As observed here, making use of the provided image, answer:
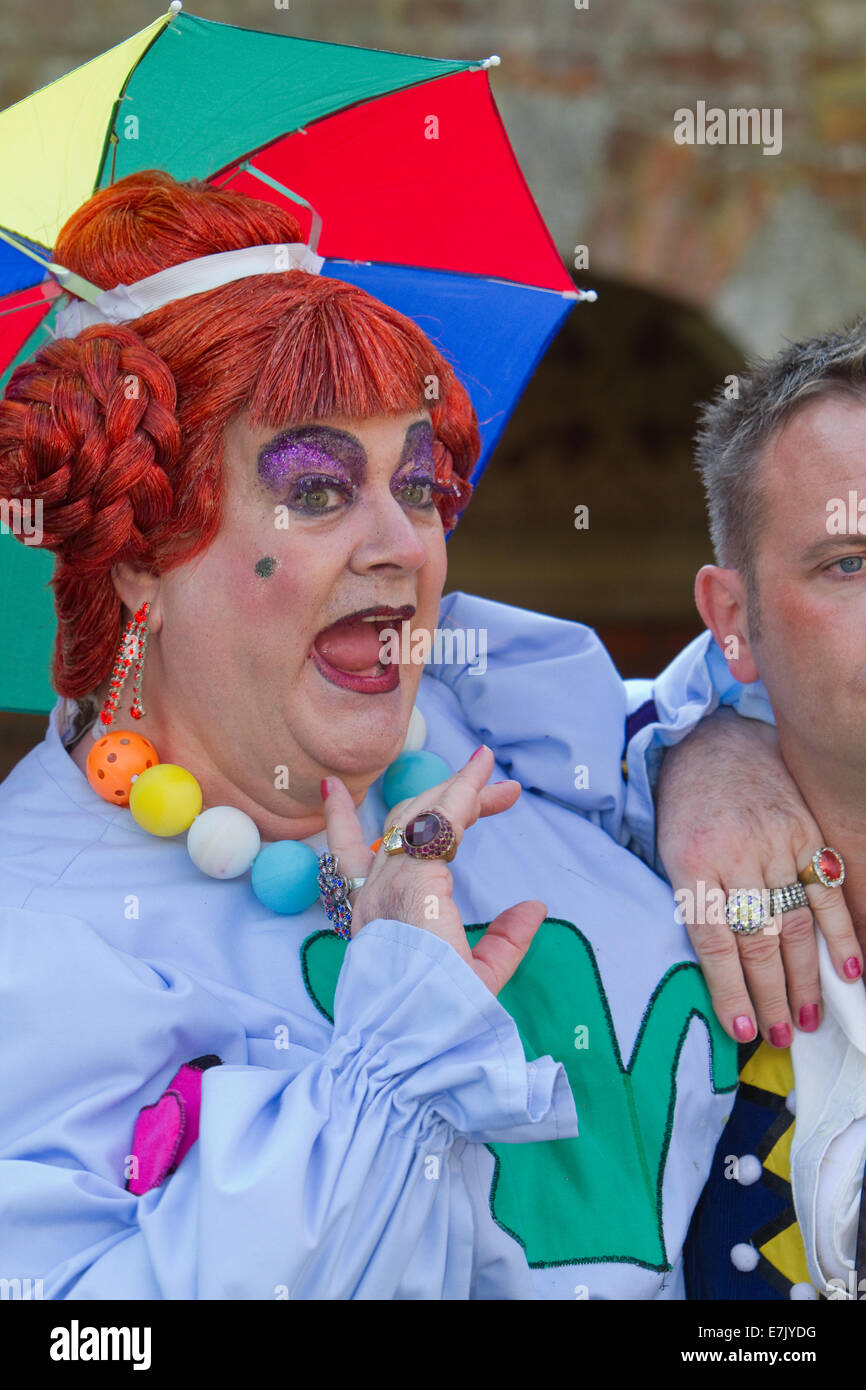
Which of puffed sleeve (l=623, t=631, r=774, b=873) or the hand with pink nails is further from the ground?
puffed sleeve (l=623, t=631, r=774, b=873)

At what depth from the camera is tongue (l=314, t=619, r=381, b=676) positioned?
1.90m

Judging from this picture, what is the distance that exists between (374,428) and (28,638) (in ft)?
2.09

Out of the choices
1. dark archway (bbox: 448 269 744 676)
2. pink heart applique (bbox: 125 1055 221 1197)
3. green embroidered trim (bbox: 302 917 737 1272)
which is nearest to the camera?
pink heart applique (bbox: 125 1055 221 1197)

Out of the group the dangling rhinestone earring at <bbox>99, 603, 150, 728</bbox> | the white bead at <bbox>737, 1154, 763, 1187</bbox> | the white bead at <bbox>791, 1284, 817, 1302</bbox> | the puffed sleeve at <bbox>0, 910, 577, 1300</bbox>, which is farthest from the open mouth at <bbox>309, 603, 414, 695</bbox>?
the white bead at <bbox>791, 1284, 817, 1302</bbox>

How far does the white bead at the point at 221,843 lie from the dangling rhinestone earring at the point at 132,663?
0.19 meters

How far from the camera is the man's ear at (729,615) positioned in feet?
7.12

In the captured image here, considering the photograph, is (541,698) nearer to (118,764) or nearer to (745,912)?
(745,912)

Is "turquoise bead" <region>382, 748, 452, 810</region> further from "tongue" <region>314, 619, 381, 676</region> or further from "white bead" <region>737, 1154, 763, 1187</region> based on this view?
"white bead" <region>737, 1154, 763, 1187</region>

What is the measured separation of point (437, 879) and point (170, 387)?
0.71 metres

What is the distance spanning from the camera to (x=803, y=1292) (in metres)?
1.85

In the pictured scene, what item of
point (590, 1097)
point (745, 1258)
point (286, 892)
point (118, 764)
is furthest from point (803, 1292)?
point (118, 764)

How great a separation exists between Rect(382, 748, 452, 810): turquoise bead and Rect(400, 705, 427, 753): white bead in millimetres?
37
